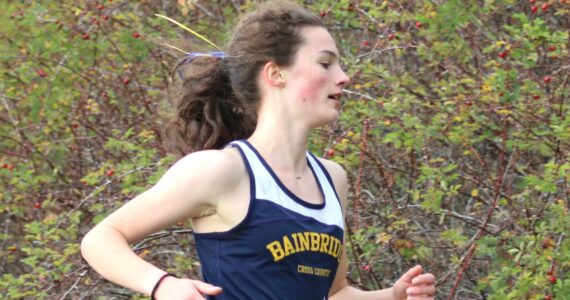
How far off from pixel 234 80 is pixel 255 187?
0.45 meters

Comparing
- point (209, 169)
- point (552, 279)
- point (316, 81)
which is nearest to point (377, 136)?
point (552, 279)

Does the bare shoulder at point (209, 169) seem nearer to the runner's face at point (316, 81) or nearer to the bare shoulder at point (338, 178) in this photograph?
the runner's face at point (316, 81)

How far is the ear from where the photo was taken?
9.80 ft

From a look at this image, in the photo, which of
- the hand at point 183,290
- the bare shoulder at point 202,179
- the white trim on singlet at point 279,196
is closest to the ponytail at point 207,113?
the white trim on singlet at point 279,196

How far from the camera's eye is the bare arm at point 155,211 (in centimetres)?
265

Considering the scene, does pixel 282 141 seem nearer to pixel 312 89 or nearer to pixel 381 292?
pixel 312 89

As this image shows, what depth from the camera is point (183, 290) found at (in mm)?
2482

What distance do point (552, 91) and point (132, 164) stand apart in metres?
1.92

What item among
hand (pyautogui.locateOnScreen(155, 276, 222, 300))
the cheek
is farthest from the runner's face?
hand (pyautogui.locateOnScreen(155, 276, 222, 300))

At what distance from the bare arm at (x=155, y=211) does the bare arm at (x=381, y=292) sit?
49 centimetres

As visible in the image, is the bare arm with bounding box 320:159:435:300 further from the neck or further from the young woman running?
the neck

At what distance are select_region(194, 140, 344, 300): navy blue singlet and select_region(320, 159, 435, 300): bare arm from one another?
28 centimetres

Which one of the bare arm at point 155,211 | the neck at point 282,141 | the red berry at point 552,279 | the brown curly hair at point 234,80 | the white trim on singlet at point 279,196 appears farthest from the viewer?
the red berry at point 552,279

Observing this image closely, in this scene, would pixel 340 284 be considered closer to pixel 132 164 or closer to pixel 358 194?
pixel 358 194
